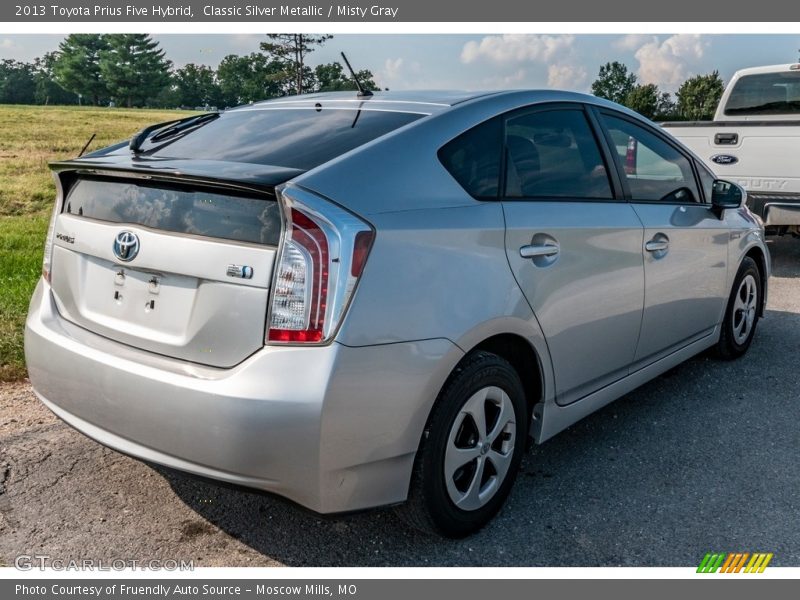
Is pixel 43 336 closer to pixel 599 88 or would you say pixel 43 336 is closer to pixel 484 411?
pixel 484 411

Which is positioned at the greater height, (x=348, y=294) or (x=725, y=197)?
(x=725, y=197)

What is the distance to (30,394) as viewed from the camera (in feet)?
14.0

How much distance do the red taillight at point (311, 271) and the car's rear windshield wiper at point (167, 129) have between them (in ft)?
3.56

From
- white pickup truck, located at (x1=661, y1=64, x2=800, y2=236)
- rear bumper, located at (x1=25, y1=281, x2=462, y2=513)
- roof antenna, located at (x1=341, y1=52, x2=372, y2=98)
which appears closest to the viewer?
rear bumper, located at (x1=25, y1=281, x2=462, y2=513)

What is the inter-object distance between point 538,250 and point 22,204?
1162cm

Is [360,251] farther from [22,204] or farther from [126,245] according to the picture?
[22,204]

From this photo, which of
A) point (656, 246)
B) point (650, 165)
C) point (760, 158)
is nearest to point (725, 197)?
point (650, 165)

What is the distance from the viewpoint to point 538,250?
2977mm

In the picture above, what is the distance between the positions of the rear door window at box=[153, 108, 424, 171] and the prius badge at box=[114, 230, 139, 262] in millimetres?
418

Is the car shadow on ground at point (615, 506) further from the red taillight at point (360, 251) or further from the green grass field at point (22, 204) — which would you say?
the green grass field at point (22, 204)

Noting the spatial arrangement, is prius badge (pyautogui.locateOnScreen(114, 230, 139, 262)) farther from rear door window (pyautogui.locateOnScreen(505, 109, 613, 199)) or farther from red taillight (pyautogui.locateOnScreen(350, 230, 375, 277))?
rear door window (pyautogui.locateOnScreen(505, 109, 613, 199))

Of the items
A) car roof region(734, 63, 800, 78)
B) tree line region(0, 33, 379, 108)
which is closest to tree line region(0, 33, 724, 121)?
tree line region(0, 33, 379, 108)

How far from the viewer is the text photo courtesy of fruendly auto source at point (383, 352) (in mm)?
2336

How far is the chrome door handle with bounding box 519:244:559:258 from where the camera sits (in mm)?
2908
